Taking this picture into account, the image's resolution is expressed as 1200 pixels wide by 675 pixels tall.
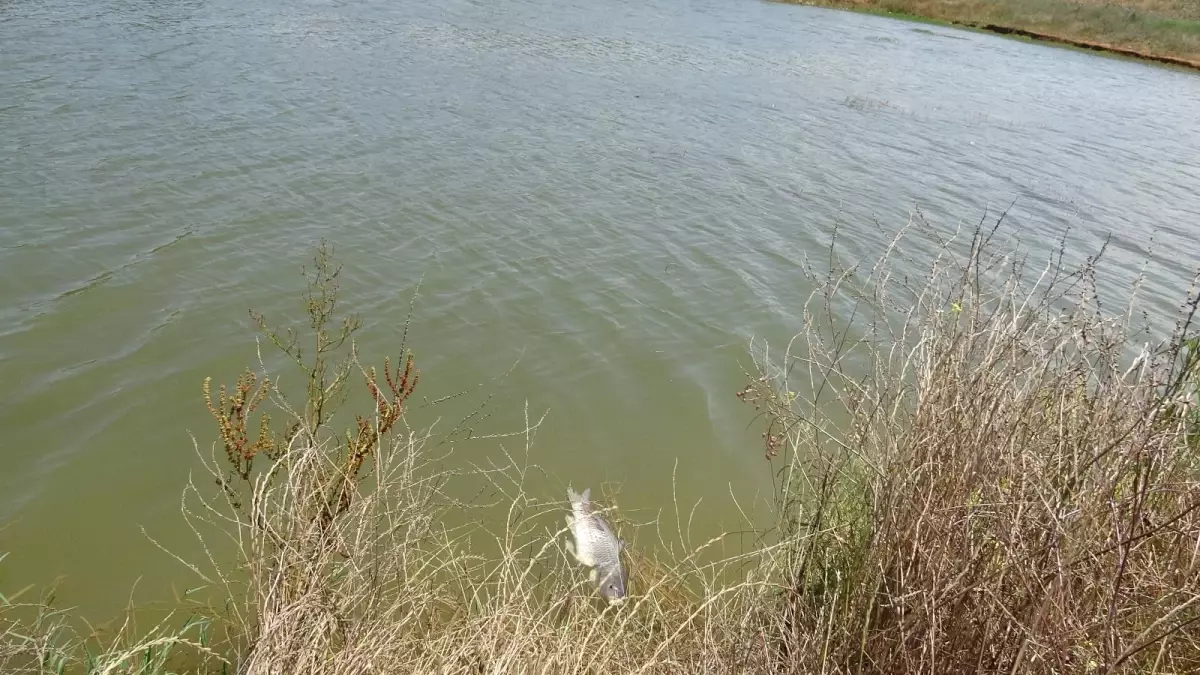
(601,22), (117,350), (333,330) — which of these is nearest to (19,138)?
(117,350)

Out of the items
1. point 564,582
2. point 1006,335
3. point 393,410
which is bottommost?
point 564,582

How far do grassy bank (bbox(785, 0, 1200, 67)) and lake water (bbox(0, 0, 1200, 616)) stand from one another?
18697 millimetres

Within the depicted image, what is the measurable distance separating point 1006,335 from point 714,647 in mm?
1555

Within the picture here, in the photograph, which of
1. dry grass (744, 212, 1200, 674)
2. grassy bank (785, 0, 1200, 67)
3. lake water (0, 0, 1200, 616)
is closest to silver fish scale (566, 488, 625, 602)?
lake water (0, 0, 1200, 616)

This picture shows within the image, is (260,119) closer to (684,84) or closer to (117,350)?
(117,350)

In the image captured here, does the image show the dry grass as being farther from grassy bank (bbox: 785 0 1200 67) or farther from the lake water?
grassy bank (bbox: 785 0 1200 67)

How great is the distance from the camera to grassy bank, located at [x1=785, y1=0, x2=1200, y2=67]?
1261 inches

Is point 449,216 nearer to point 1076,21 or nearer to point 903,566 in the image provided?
point 903,566

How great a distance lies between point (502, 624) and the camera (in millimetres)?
2973

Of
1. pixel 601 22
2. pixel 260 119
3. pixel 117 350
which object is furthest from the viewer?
pixel 601 22

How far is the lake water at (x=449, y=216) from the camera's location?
493 centimetres

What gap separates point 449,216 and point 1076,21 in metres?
37.8

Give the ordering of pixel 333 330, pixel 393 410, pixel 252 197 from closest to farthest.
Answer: pixel 393 410 → pixel 333 330 → pixel 252 197

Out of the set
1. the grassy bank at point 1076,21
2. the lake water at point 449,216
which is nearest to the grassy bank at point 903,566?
the lake water at point 449,216
